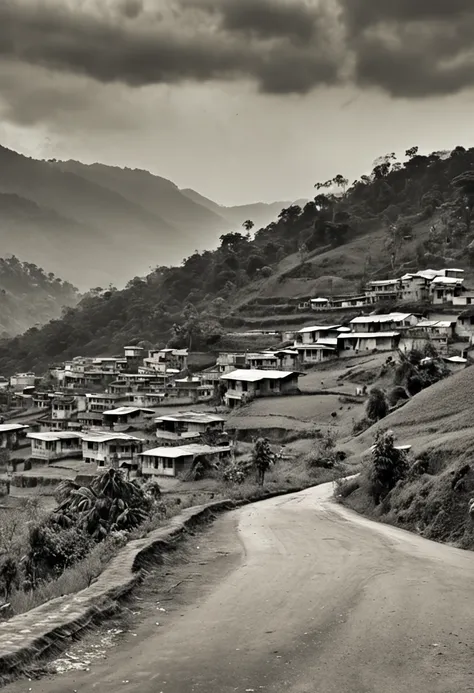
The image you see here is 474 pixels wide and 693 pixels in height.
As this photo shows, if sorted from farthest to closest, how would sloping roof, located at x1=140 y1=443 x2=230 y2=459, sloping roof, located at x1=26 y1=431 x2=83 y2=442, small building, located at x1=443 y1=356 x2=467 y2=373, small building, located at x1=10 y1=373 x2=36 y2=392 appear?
small building, located at x1=10 y1=373 x2=36 y2=392
small building, located at x1=443 y1=356 x2=467 y2=373
sloping roof, located at x1=26 y1=431 x2=83 y2=442
sloping roof, located at x1=140 y1=443 x2=230 y2=459

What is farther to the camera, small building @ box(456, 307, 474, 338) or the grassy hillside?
small building @ box(456, 307, 474, 338)

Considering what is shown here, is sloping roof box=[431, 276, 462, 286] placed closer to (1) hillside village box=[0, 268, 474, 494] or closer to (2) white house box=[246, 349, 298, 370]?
(1) hillside village box=[0, 268, 474, 494]

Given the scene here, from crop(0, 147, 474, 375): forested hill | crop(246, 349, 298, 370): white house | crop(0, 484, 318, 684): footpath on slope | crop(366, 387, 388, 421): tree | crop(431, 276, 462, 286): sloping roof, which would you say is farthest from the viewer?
crop(0, 147, 474, 375): forested hill

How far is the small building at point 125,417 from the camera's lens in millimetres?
60281

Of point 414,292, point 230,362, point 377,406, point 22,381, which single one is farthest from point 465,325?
point 22,381

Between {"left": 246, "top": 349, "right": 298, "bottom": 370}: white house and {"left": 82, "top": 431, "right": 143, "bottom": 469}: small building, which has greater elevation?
{"left": 246, "top": 349, "right": 298, "bottom": 370}: white house

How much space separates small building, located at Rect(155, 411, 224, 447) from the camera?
5119cm

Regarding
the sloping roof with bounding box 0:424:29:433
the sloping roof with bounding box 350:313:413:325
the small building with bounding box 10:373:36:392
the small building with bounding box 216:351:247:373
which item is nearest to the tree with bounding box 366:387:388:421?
the small building with bounding box 216:351:247:373

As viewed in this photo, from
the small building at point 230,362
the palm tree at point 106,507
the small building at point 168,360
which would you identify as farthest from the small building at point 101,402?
the palm tree at point 106,507

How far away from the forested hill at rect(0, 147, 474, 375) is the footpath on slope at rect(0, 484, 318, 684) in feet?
250

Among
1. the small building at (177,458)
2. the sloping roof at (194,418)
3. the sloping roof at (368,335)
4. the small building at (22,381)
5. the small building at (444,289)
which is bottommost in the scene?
the small building at (177,458)

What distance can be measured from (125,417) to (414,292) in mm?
38268

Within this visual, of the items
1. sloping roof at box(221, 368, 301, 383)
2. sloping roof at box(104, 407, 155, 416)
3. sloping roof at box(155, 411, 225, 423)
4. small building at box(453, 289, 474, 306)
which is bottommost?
sloping roof at box(104, 407, 155, 416)

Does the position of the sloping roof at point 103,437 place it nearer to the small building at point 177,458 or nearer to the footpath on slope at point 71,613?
the small building at point 177,458
